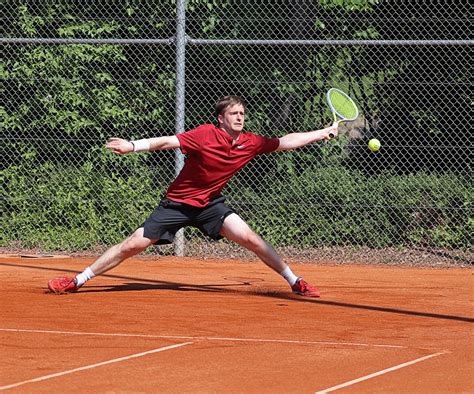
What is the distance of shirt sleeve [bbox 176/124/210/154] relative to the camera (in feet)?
29.2

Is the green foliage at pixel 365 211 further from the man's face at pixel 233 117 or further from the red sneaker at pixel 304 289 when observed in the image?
the man's face at pixel 233 117

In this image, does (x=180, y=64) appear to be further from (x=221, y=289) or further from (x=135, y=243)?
(x=135, y=243)

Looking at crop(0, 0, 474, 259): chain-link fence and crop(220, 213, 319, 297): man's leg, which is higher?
crop(0, 0, 474, 259): chain-link fence

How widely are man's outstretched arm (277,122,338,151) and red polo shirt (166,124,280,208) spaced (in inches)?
3.0

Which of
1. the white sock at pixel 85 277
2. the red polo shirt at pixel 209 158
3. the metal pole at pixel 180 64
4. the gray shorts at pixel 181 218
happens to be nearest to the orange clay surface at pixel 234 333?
the white sock at pixel 85 277

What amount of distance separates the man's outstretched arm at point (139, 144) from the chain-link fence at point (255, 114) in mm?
4389

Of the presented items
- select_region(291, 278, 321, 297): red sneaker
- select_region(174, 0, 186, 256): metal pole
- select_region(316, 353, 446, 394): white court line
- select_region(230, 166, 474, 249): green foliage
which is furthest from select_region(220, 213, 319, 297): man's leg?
select_region(230, 166, 474, 249): green foliage

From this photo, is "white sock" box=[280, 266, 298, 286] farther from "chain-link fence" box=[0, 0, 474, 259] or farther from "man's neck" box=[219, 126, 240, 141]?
"chain-link fence" box=[0, 0, 474, 259]

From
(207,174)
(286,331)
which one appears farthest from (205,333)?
(207,174)

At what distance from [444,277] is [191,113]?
3907 millimetres

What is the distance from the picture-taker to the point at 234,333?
7570 mm

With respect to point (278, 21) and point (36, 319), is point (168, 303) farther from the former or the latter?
point (278, 21)

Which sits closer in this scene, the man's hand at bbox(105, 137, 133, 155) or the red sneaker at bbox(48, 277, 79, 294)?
the man's hand at bbox(105, 137, 133, 155)

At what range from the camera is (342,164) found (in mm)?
13391
